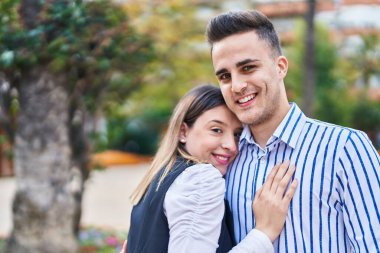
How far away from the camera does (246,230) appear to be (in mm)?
2248

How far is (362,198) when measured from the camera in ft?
6.40

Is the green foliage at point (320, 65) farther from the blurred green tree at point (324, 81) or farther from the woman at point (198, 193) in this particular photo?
the woman at point (198, 193)

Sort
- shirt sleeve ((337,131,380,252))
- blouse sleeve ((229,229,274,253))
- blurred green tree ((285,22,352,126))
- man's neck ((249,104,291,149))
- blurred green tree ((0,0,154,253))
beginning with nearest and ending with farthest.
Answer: shirt sleeve ((337,131,380,252)) → blouse sleeve ((229,229,274,253)) → man's neck ((249,104,291,149)) → blurred green tree ((0,0,154,253)) → blurred green tree ((285,22,352,126))

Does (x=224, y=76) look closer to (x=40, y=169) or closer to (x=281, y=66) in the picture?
(x=281, y=66)

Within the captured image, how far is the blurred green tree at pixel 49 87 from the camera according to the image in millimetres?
5270

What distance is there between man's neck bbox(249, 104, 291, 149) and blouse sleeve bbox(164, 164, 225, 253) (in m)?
0.28

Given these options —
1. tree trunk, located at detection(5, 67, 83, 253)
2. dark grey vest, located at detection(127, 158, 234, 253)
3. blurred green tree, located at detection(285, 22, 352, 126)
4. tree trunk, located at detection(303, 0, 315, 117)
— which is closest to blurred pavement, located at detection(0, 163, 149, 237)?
tree trunk, located at detection(5, 67, 83, 253)

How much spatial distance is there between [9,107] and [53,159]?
2.47 ft

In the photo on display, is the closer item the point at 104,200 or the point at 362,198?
the point at 362,198

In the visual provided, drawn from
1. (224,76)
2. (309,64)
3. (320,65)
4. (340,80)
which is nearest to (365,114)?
(340,80)

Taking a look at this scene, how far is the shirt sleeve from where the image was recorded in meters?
1.95

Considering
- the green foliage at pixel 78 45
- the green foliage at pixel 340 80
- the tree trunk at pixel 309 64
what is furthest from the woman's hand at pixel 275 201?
the green foliage at pixel 340 80

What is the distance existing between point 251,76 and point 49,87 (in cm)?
396

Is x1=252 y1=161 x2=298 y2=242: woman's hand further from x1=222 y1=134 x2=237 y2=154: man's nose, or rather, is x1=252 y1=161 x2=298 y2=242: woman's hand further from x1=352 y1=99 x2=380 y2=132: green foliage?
x1=352 y1=99 x2=380 y2=132: green foliage
